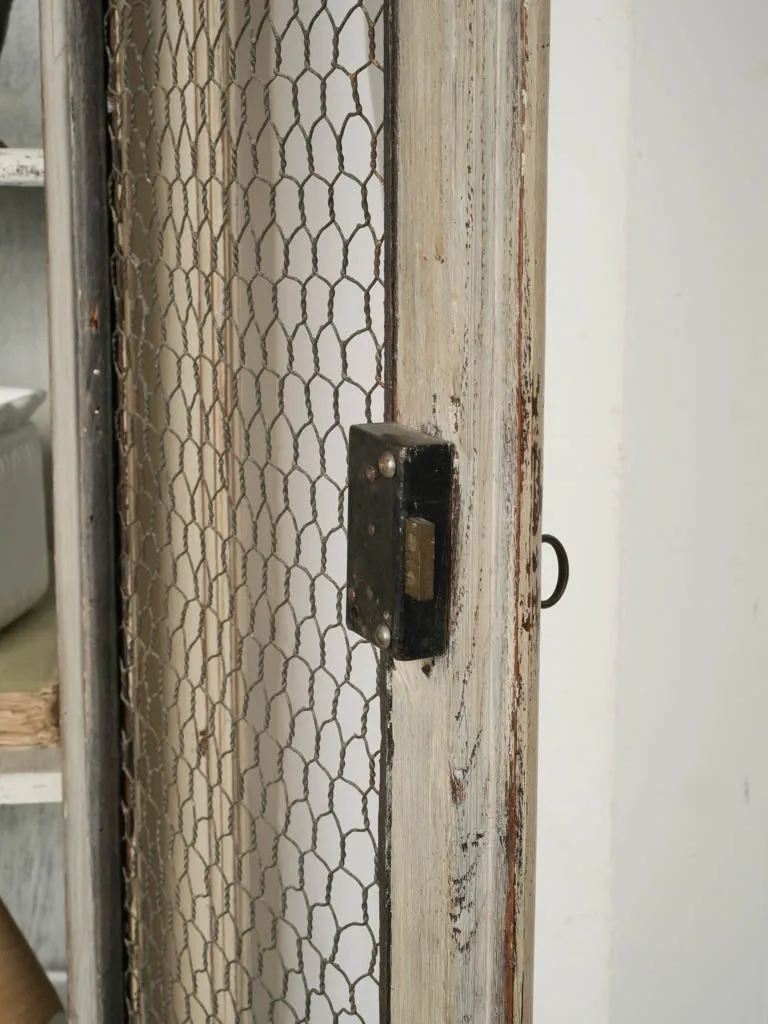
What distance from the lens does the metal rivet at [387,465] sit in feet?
1.14

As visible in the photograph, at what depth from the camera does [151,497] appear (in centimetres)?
60

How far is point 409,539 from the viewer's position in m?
0.35

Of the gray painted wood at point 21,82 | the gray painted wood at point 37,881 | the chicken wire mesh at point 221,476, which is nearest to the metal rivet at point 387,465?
the chicken wire mesh at point 221,476

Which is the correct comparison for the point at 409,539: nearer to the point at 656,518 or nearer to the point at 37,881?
the point at 656,518

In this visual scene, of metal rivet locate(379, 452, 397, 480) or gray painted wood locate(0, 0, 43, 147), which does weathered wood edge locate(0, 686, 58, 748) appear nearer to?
metal rivet locate(379, 452, 397, 480)

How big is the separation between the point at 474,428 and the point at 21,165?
414mm

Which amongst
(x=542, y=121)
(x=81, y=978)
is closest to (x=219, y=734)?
(x=81, y=978)

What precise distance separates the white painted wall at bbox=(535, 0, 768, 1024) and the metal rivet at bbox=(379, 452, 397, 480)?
56 centimetres

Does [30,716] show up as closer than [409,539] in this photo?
No

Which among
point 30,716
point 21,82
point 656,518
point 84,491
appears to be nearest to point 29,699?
point 30,716

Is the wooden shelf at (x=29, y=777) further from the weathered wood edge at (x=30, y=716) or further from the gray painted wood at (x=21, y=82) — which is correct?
the gray painted wood at (x=21, y=82)

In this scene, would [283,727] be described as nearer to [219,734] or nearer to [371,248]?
[219,734]

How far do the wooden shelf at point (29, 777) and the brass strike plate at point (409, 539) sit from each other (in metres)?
0.39

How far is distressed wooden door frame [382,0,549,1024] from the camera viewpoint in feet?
1.06
